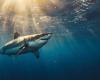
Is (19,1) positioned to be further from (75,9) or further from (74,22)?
(74,22)

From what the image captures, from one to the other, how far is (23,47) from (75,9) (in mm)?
11641

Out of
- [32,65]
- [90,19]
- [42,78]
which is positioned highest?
[90,19]

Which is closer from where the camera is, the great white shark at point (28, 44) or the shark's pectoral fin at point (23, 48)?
the shark's pectoral fin at point (23, 48)

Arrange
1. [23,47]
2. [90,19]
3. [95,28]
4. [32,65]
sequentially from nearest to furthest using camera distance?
[23,47] < [90,19] < [95,28] < [32,65]

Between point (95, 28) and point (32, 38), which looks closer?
point (32, 38)

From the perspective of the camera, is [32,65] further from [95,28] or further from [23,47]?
[23,47]

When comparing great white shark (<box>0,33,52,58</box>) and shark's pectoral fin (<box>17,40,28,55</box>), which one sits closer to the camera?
shark's pectoral fin (<box>17,40,28,55</box>)

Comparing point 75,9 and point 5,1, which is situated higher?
point 5,1

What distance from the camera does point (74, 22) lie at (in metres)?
26.2

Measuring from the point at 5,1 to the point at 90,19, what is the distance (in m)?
11.1

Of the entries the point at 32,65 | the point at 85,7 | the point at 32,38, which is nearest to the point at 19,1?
the point at 85,7

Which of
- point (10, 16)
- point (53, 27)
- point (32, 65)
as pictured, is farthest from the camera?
point (32, 65)

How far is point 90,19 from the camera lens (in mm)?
25422

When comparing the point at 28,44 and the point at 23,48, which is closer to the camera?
the point at 23,48
